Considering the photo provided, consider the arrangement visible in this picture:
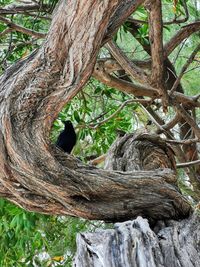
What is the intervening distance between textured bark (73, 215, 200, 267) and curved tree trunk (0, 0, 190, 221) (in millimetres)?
96

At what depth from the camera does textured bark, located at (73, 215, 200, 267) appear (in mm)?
889

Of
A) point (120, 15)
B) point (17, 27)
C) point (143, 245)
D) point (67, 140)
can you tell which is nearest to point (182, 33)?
point (17, 27)

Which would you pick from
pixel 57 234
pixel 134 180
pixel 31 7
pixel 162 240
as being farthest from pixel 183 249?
pixel 31 7

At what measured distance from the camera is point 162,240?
0.97m

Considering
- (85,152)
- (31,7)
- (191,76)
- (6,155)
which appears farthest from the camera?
(191,76)

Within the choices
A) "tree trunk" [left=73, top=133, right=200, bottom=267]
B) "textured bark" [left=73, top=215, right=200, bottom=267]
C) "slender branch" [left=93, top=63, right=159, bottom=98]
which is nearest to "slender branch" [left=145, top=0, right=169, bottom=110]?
"slender branch" [left=93, top=63, right=159, bottom=98]

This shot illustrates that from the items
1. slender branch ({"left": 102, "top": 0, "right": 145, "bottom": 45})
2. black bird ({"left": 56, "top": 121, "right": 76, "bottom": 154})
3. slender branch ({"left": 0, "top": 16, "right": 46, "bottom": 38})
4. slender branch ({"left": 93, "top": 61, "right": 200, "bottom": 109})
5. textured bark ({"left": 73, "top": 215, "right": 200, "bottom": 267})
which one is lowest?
slender branch ({"left": 93, "top": 61, "right": 200, "bottom": 109})

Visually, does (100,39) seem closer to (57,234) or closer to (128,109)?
(57,234)

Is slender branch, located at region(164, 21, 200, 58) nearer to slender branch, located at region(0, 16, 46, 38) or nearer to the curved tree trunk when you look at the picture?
slender branch, located at region(0, 16, 46, 38)

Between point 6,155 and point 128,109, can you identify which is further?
point 128,109

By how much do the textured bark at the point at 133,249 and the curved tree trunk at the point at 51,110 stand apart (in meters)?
0.10

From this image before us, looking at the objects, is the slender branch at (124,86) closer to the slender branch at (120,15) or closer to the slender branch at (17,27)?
the slender branch at (17,27)

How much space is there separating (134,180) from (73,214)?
15 centimetres

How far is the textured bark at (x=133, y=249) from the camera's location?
0.89 meters
